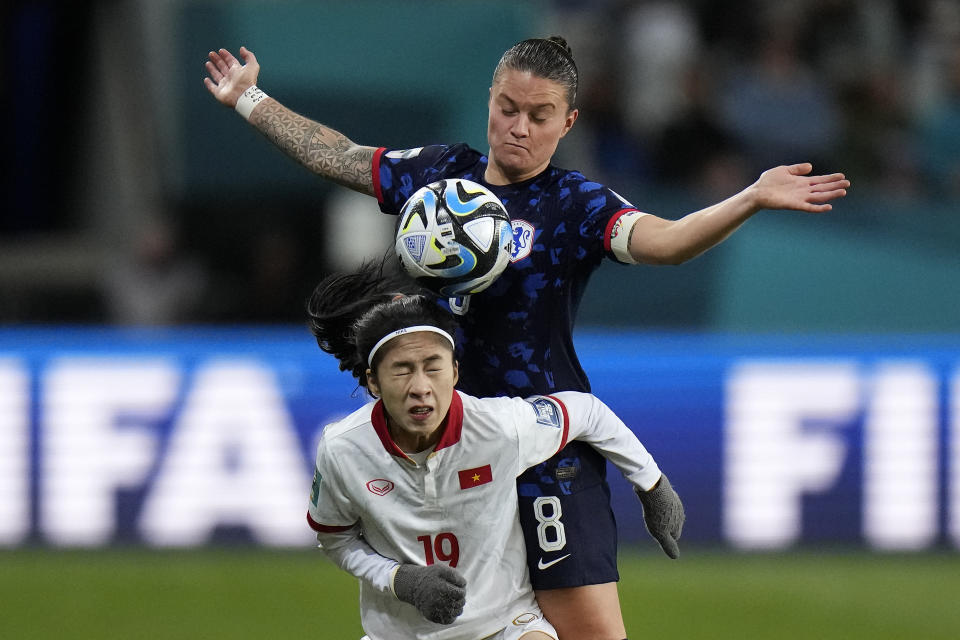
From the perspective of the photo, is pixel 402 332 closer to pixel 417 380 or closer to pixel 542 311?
pixel 417 380

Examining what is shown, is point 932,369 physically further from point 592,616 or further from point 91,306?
point 91,306

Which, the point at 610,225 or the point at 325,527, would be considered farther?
the point at 325,527

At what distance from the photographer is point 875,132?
11.5m

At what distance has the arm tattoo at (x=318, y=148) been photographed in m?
4.66

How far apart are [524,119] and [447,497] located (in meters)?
1.11

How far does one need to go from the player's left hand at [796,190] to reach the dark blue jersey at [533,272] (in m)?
0.51

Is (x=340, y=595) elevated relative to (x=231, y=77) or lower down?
lower down

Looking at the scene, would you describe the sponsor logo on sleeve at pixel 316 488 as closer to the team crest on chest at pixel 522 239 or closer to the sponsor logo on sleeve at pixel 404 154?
the team crest on chest at pixel 522 239

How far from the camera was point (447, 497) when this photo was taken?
430 cm

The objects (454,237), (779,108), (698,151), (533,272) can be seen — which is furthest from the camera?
(779,108)

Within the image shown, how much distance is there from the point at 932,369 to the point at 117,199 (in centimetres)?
717

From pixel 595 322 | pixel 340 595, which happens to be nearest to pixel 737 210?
pixel 340 595

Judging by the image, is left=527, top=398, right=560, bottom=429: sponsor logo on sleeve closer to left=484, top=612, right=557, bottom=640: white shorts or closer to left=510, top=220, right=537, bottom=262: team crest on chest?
left=510, top=220, right=537, bottom=262: team crest on chest

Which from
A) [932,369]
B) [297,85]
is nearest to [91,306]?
[297,85]
